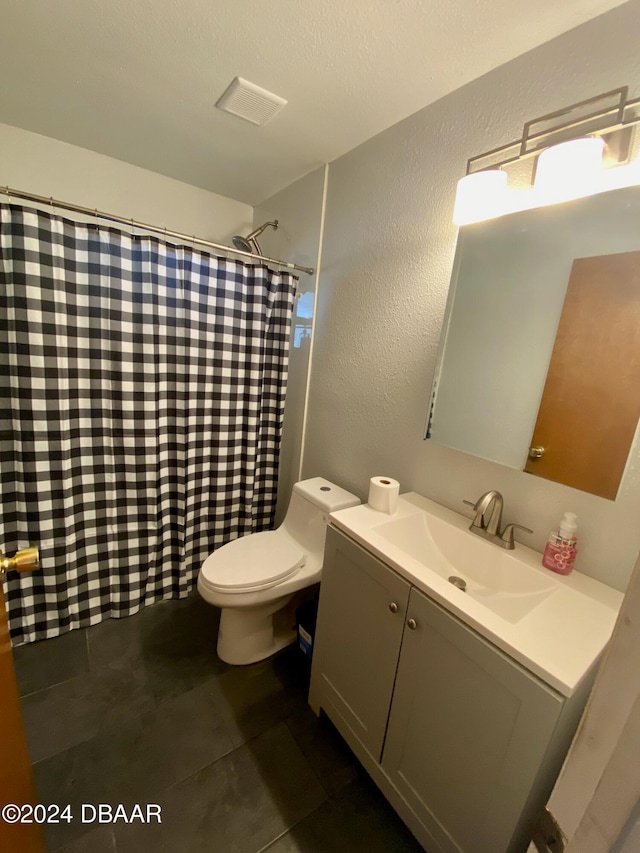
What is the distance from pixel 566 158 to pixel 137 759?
2.19 meters

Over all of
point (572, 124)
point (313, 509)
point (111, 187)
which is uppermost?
point (111, 187)

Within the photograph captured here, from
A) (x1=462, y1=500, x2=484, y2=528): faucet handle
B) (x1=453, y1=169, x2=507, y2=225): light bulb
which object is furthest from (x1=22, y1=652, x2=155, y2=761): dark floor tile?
(x1=453, y1=169, x2=507, y2=225): light bulb

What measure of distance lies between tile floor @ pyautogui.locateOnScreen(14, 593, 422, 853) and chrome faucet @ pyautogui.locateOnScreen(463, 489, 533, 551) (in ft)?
2.97

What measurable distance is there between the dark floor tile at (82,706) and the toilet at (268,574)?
35 centimetres

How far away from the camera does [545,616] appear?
2.74 feet

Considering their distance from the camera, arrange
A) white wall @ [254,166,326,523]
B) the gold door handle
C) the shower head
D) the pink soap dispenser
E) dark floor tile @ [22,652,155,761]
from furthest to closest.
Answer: the shower head → white wall @ [254,166,326,523] → dark floor tile @ [22,652,155,761] → the pink soap dispenser → the gold door handle

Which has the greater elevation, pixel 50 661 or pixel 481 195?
pixel 481 195

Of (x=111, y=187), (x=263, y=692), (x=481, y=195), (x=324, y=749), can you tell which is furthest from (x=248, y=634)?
(x=111, y=187)

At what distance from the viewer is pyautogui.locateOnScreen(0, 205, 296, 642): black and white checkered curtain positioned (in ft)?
4.39

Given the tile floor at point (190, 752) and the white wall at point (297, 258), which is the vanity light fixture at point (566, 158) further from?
the tile floor at point (190, 752)

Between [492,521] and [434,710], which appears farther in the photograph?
[492,521]

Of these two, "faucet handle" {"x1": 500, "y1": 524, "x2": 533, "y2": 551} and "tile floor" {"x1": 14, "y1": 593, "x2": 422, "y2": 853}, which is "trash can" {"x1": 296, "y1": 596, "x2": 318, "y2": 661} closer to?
"tile floor" {"x1": 14, "y1": 593, "x2": 422, "y2": 853}

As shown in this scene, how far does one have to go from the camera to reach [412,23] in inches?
39.0

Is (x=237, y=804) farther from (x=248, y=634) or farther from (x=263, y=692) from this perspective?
(x=248, y=634)
